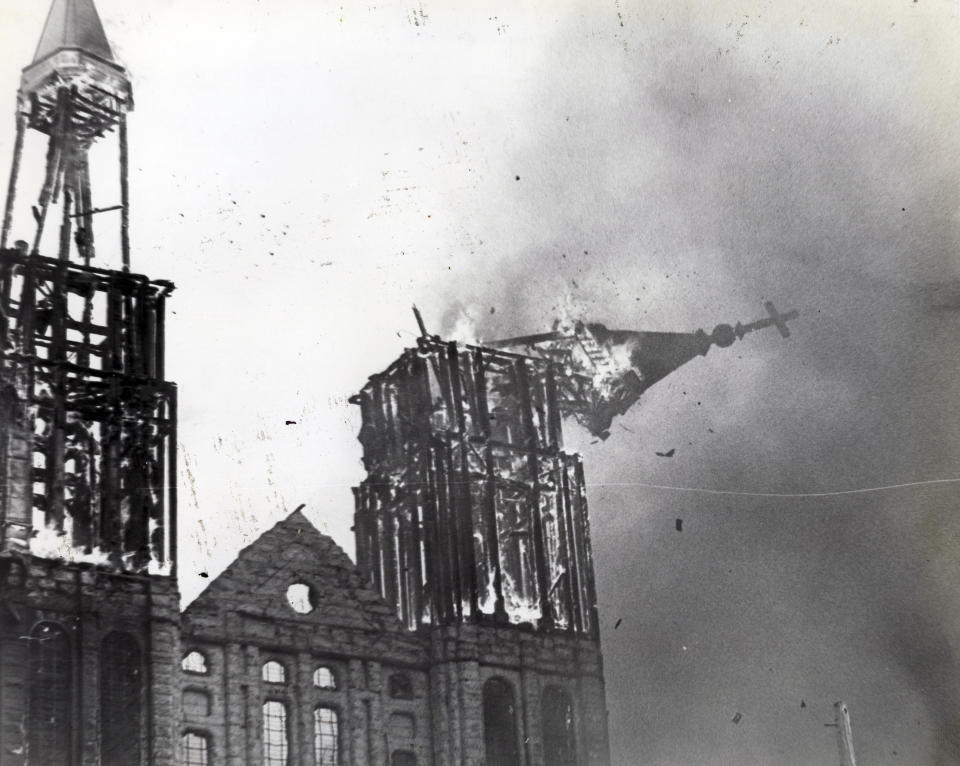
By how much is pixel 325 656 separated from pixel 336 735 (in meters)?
1.77

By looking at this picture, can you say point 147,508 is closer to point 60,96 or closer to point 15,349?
point 15,349

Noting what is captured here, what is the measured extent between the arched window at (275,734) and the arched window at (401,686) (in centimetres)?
285

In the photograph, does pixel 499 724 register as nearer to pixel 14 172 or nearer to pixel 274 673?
pixel 274 673

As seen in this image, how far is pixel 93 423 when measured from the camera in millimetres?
40906

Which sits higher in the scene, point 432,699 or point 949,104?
point 949,104

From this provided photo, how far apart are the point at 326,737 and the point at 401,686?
235 cm

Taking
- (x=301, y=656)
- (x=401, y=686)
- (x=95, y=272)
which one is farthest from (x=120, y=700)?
(x=95, y=272)

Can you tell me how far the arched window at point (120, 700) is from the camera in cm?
3806

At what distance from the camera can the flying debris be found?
148ft

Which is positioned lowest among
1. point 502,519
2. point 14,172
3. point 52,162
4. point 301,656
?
point 301,656

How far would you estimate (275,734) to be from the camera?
4175 cm

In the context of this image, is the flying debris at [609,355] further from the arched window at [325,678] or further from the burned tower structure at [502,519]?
the arched window at [325,678]

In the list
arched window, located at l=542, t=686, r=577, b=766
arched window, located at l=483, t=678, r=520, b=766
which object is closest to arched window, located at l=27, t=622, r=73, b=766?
arched window, located at l=483, t=678, r=520, b=766

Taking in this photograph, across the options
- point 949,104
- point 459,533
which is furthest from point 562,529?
point 949,104
